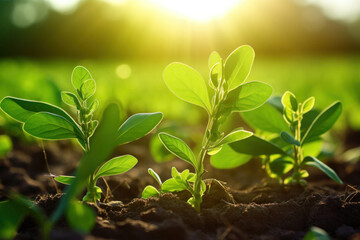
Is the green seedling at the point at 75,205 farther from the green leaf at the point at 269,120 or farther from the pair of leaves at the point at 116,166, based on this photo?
the green leaf at the point at 269,120

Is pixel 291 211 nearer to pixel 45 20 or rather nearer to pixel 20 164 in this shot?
pixel 20 164

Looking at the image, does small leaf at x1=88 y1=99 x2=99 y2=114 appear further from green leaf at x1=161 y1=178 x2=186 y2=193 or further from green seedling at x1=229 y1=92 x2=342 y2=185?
green seedling at x1=229 y1=92 x2=342 y2=185

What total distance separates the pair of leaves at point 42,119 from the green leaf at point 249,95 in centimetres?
50

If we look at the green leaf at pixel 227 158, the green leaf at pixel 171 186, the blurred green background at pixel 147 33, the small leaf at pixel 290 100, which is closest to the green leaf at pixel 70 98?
the green leaf at pixel 171 186

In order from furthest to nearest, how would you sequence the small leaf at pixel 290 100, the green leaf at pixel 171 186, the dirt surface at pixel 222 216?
the small leaf at pixel 290 100 → the green leaf at pixel 171 186 → the dirt surface at pixel 222 216

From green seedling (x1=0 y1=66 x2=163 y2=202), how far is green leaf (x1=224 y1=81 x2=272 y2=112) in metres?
0.23

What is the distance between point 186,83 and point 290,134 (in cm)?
58

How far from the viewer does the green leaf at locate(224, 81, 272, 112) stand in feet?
3.88

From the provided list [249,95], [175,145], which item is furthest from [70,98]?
[249,95]

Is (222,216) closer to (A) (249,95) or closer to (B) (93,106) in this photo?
(A) (249,95)

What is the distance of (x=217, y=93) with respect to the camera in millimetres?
1177

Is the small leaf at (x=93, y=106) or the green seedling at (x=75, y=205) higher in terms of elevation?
the small leaf at (x=93, y=106)

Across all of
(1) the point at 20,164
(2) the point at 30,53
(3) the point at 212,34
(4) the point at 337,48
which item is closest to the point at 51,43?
(2) the point at 30,53

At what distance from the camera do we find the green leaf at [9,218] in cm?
94
